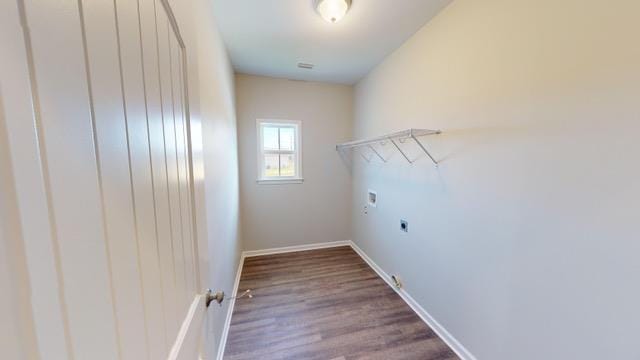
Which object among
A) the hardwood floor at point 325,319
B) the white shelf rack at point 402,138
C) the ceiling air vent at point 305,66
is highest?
the ceiling air vent at point 305,66

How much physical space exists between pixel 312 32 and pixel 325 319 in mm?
2474

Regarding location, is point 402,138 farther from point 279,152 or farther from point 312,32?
point 279,152

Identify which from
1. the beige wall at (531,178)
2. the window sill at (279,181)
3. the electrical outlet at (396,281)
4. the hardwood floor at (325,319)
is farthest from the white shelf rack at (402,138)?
the hardwood floor at (325,319)

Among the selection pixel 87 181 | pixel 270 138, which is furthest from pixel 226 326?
pixel 270 138

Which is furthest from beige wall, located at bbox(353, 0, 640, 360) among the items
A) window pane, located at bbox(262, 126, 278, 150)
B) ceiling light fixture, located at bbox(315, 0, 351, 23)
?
window pane, located at bbox(262, 126, 278, 150)

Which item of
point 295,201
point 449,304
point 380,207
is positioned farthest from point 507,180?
point 295,201

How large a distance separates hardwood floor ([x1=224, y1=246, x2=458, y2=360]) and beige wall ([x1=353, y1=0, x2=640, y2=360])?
0.95 ft

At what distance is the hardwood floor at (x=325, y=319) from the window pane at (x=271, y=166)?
1287 mm

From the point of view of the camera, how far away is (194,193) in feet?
2.63

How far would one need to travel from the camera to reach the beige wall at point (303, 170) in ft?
Result: 10.4

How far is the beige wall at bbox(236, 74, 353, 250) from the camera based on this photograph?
3.16 meters

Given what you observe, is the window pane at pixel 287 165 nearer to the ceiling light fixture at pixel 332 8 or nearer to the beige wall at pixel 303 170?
the beige wall at pixel 303 170

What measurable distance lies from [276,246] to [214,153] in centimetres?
209

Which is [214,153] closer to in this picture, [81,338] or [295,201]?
[81,338]
